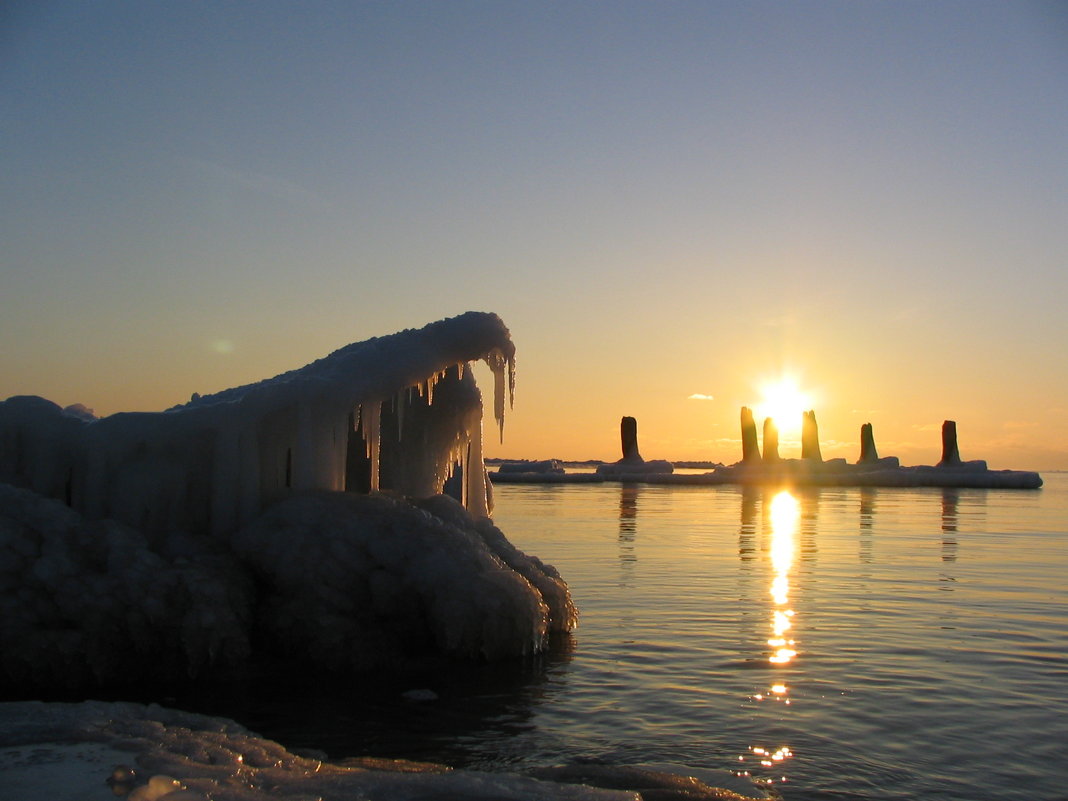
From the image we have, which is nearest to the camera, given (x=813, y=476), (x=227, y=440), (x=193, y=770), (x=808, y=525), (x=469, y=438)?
(x=193, y=770)

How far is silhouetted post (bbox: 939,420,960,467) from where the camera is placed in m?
76.4

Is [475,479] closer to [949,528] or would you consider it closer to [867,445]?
[949,528]

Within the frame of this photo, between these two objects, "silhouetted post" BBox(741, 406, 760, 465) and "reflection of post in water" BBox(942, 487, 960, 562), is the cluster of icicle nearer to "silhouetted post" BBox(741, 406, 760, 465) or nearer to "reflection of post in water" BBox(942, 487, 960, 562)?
"reflection of post in water" BBox(942, 487, 960, 562)

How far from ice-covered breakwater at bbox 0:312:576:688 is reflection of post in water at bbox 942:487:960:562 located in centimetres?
1227

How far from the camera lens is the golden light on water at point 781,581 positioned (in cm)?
1106

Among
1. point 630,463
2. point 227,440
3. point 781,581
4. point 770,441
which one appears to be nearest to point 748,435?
point 770,441

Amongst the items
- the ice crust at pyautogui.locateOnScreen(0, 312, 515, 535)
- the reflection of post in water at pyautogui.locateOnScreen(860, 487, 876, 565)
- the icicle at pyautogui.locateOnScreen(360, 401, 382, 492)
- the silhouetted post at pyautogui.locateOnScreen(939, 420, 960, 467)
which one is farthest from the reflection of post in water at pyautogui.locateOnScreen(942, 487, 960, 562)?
the silhouetted post at pyautogui.locateOnScreen(939, 420, 960, 467)

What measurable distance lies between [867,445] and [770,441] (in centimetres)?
815

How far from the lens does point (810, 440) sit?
80750 millimetres

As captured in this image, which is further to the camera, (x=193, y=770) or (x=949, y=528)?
(x=949, y=528)

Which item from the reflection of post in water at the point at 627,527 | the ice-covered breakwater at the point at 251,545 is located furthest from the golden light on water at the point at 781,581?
the reflection of post in water at the point at 627,527

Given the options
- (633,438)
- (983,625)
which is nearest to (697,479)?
(633,438)

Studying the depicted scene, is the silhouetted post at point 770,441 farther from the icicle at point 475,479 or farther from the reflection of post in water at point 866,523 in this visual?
the icicle at point 475,479

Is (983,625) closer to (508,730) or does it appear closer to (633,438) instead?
(508,730)
